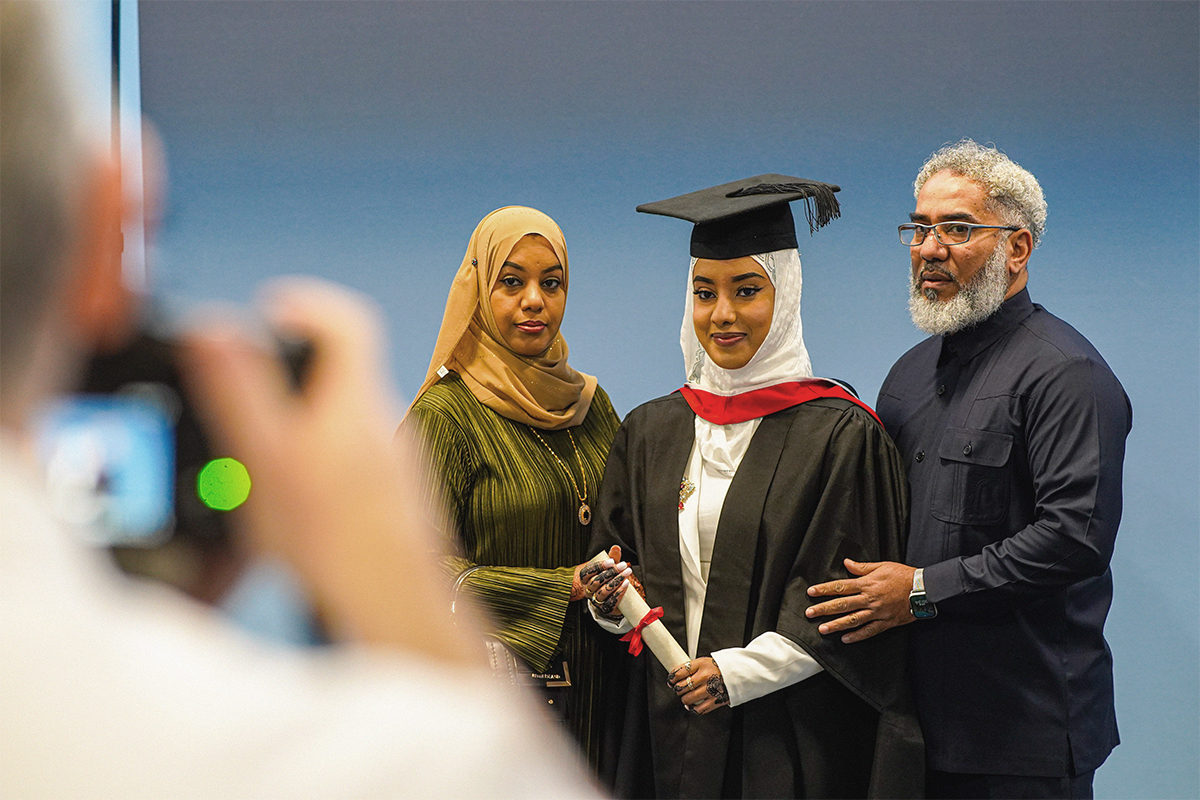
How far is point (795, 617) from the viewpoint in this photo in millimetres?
1971

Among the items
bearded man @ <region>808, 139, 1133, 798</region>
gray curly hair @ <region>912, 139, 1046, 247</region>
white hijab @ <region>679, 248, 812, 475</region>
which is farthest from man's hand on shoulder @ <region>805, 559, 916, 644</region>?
gray curly hair @ <region>912, 139, 1046, 247</region>

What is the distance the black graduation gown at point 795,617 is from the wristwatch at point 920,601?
0.08 m

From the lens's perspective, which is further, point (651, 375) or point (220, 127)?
point (651, 375)

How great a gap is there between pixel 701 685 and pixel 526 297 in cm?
91

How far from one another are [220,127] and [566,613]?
1.34 meters

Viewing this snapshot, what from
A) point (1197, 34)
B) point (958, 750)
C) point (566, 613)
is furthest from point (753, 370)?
point (1197, 34)

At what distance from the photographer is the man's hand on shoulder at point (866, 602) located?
1940 millimetres

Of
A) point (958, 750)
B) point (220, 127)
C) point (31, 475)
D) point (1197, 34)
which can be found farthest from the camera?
point (1197, 34)

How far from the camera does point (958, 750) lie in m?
2.01

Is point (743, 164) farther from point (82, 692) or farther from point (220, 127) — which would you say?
point (82, 692)

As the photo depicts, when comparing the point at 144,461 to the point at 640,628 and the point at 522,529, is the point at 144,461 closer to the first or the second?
the point at 640,628

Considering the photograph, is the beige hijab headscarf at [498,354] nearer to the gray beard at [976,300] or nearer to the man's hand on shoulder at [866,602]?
the man's hand on shoulder at [866,602]

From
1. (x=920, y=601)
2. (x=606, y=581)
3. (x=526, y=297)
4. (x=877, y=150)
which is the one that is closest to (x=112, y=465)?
(x=606, y=581)

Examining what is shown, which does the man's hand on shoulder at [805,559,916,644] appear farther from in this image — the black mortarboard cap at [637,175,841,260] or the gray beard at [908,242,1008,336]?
the black mortarboard cap at [637,175,841,260]
